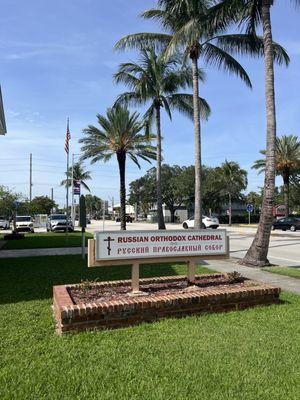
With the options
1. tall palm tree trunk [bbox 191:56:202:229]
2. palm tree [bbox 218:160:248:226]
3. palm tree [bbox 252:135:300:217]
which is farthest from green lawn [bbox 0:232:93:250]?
palm tree [bbox 218:160:248:226]

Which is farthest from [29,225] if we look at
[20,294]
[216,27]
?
[20,294]

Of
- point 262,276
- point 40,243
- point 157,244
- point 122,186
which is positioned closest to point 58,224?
point 122,186

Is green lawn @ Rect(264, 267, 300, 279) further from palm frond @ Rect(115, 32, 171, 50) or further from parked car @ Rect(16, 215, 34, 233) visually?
parked car @ Rect(16, 215, 34, 233)

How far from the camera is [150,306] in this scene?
19.6ft

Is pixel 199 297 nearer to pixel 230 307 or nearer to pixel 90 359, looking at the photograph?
pixel 230 307

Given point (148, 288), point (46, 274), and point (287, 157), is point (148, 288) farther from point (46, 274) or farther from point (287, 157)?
point (287, 157)

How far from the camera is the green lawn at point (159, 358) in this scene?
3.83m

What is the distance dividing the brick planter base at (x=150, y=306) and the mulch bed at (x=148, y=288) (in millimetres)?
181

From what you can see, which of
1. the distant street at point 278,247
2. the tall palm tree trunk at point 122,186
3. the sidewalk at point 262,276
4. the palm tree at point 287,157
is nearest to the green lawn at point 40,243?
the tall palm tree trunk at point 122,186

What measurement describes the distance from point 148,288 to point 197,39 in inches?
505

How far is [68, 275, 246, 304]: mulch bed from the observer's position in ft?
21.8

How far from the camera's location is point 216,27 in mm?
15047

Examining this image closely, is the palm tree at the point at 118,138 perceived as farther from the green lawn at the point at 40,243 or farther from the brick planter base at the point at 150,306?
the brick planter base at the point at 150,306

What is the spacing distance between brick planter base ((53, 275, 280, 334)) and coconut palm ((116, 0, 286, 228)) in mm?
10534
